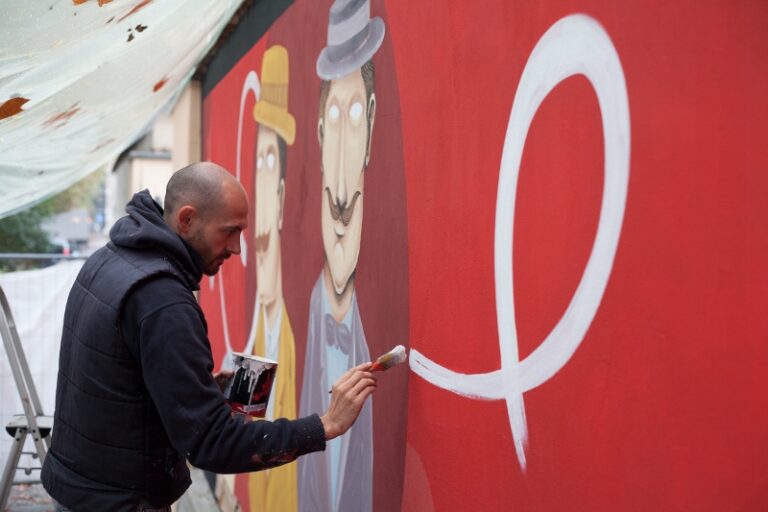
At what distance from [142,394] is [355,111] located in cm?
144

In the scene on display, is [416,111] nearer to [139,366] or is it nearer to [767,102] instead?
[139,366]

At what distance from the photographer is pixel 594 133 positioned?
1.71 meters

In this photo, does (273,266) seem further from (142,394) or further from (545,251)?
(545,251)

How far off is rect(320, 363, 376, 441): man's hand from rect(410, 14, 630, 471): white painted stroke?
261 mm

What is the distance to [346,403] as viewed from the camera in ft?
7.75

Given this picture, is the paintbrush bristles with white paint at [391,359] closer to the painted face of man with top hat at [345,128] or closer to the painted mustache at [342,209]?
the painted face of man with top hat at [345,128]

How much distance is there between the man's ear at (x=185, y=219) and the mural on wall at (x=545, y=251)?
2.28ft

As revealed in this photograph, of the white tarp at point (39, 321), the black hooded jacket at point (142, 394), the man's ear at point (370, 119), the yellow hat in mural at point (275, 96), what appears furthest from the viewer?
the white tarp at point (39, 321)

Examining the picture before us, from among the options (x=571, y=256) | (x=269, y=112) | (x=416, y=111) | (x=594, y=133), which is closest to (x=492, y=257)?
(x=571, y=256)

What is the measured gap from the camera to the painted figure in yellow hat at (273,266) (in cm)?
432

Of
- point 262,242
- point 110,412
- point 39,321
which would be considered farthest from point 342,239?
point 39,321

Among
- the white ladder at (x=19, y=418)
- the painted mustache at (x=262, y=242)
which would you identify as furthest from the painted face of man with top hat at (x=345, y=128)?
the white ladder at (x=19, y=418)

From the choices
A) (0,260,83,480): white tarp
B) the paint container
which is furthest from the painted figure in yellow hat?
(0,260,83,480): white tarp

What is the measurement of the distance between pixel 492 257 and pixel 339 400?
631 mm
